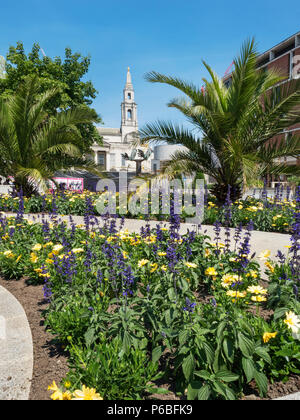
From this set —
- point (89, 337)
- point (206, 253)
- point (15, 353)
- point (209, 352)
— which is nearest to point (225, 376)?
point (209, 352)

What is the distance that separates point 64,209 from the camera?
29.6 feet

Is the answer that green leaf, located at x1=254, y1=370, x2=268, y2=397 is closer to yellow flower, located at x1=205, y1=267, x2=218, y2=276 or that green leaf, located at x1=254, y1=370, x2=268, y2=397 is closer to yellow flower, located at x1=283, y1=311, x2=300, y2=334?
yellow flower, located at x1=283, y1=311, x2=300, y2=334

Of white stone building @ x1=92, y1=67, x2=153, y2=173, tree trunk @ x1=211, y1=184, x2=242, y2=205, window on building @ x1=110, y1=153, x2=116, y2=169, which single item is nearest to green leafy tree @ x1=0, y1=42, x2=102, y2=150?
tree trunk @ x1=211, y1=184, x2=242, y2=205

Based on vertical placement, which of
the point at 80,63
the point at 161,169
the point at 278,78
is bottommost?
the point at 161,169

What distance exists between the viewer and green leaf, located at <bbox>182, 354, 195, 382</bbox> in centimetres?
172

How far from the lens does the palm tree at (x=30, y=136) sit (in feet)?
31.6

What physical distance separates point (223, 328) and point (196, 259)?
1537 millimetres

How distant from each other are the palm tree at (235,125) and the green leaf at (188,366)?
5.89 m

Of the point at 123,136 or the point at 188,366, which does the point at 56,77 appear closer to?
the point at 188,366

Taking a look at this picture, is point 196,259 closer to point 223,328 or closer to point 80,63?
point 223,328

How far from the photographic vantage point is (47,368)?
2090mm

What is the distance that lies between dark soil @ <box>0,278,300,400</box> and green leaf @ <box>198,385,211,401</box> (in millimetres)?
277
